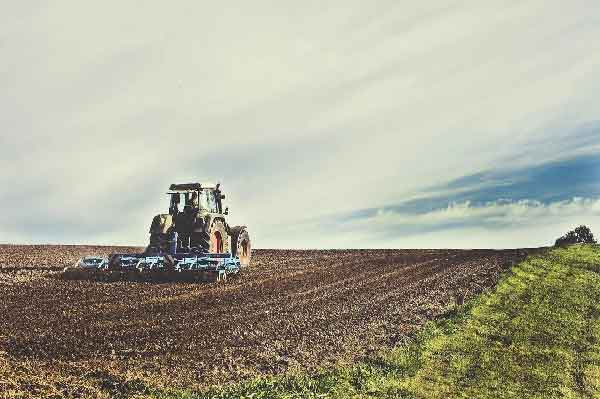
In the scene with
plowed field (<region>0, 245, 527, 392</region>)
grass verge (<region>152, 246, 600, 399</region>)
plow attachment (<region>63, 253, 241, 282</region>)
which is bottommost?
grass verge (<region>152, 246, 600, 399</region>)

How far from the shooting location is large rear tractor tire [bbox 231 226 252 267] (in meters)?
23.6

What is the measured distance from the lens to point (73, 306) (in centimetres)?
1452

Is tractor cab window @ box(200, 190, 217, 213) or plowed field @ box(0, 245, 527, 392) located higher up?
tractor cab window @ box(200, 190, 217, 213)

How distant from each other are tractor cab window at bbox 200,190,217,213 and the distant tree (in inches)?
823

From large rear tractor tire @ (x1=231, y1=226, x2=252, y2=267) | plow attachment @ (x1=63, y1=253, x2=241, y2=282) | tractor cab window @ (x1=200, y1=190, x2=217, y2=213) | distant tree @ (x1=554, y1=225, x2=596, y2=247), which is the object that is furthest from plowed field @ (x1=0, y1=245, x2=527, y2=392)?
distant tree @ (x1=554, y1=225, x2=596, y2=247)

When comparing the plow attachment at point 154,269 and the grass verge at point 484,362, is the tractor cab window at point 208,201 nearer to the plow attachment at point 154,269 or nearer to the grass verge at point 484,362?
the plow attachment at point 154,269

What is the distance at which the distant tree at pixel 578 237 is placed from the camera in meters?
34.2

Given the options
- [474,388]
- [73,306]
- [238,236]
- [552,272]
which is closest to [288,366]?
[474,388]

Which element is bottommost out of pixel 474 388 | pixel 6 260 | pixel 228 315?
pixel 474 388

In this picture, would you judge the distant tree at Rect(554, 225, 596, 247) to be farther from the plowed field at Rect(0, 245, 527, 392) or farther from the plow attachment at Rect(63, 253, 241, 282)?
the plow attachment at Rect(63, 253, 241, 282)

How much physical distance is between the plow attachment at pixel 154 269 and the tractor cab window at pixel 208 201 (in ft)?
9.01

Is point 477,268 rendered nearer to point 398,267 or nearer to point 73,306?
point 398,267

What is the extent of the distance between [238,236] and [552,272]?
11.8m

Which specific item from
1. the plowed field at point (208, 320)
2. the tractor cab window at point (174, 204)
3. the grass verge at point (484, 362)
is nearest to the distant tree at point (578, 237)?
the plowed field at point (208, 320)
